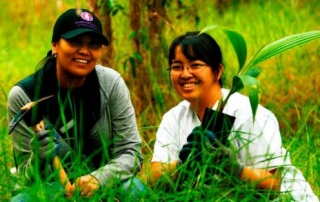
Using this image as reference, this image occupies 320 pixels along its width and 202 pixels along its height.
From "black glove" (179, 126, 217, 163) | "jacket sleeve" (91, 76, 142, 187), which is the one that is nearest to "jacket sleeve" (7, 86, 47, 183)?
"jacket sleeve" (91, 76, 142, 187)

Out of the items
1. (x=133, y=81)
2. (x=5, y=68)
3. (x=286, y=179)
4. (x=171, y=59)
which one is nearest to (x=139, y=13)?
(x=133, y=81)

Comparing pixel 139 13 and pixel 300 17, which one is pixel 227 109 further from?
pixel 300 17

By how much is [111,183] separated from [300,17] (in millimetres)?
2936

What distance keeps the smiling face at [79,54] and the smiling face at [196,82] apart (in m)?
0.29

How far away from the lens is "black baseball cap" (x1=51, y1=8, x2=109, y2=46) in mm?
2844

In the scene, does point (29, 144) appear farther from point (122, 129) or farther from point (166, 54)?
point (166, 54)

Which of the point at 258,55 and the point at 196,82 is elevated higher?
the point at 258,55

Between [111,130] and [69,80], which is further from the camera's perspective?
[111,130]

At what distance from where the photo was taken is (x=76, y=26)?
2869 millimetres

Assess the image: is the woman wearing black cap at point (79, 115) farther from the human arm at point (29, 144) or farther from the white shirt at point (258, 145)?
the white shirt at point (258, 145)

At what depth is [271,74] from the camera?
4.79 m

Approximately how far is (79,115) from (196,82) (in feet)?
1.48

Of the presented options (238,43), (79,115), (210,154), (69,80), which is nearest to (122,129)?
(79,115)

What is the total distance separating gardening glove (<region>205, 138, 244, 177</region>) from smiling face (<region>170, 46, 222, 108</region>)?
233 mm
